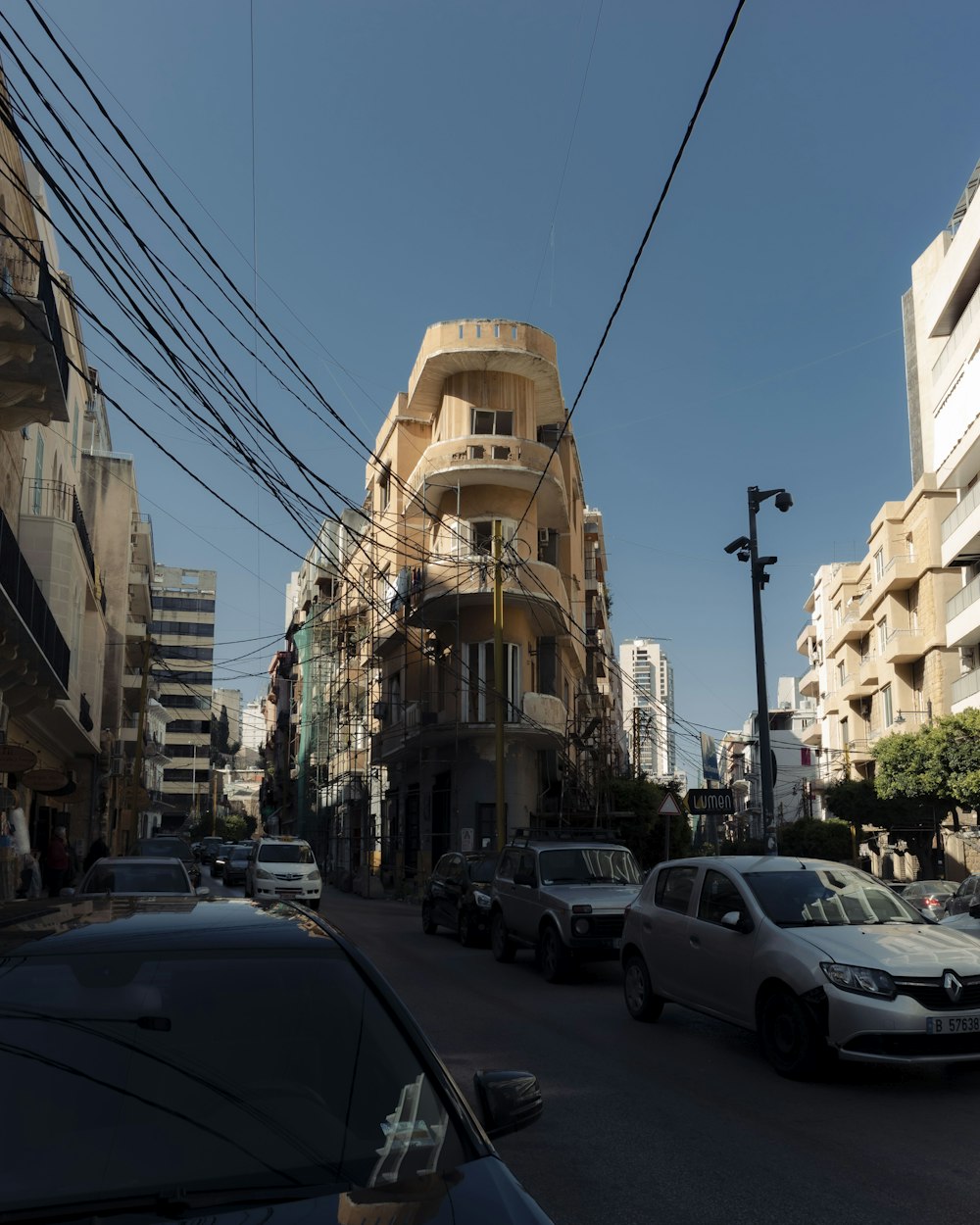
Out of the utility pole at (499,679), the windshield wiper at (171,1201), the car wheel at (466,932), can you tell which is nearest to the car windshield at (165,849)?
the utility pole at (499,679)

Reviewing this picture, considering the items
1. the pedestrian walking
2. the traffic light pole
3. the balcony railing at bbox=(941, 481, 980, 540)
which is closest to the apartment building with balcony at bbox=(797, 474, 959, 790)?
the balcony railing at bbox=(941, 481, 980, 540)

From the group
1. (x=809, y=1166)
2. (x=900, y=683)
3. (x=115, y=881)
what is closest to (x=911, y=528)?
(x=900, y=683)

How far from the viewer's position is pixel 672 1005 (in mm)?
12164

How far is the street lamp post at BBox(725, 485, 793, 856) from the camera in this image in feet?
69.6

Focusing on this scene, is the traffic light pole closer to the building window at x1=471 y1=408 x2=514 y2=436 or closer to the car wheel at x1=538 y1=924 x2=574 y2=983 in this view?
the car wheel at x1=538 y1=924 x2=574 y2=983

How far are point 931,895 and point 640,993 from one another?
18665 millimetres

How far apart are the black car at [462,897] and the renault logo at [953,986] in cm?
1239

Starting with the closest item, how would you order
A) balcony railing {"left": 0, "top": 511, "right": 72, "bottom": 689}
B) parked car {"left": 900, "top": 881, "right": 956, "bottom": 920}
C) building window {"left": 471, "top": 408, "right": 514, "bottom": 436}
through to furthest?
balcony railing {"left": 0, "top": 511, "right": 72, "bottom": 689}
parked car {"left": 900, "top": 881, "right": 956, "bottom": 920}
building window {"left": 471, "top": 408, "right": 514, "bottom": 436}

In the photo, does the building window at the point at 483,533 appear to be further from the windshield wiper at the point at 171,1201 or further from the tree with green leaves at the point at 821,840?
the windshield wiper at the point at 171,1201

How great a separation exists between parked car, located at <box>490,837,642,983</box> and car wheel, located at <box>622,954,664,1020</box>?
2898 millimetres

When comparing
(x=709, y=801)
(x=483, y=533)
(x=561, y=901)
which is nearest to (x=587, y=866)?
(x=561, y=901)

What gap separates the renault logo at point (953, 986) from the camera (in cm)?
793

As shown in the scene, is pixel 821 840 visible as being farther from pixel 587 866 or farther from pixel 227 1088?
pixel 227 1088

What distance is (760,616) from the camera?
21.9 metres
